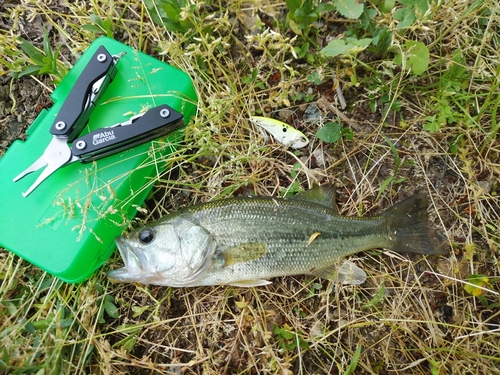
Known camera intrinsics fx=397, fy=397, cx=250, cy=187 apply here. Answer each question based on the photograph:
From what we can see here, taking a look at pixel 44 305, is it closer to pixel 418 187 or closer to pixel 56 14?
pixel 56 14

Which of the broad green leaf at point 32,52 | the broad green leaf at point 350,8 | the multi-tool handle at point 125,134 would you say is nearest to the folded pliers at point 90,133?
the multi-tool handle at point 125,134

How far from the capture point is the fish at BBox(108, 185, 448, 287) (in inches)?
115

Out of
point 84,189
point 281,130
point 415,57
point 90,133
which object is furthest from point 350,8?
point 84,189

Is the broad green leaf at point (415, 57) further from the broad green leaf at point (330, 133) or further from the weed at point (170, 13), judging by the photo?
the weed at point (170, 13)

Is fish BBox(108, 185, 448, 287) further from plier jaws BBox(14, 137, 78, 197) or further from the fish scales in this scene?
plier jaws BBox(14, 137, 78, 197)

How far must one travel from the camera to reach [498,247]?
10.6ft

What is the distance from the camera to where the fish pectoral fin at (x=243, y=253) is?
9.74 ft

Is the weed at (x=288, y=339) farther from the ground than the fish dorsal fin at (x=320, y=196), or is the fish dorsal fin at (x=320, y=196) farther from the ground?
the fish dorsal fin at (x=320, y=196)

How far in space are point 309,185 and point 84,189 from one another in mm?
1818

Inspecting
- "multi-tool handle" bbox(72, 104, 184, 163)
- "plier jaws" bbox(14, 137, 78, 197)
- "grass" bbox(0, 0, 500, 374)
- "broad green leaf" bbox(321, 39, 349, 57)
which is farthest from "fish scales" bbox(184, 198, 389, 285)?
"broad green leaf" bbox(321, 39, 349, 57)

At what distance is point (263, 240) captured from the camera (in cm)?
300

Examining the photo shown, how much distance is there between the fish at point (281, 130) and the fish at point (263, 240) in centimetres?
49

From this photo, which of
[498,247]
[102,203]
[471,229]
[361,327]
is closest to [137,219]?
[102,203]

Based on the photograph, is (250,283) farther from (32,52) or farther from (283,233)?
(32,52)
